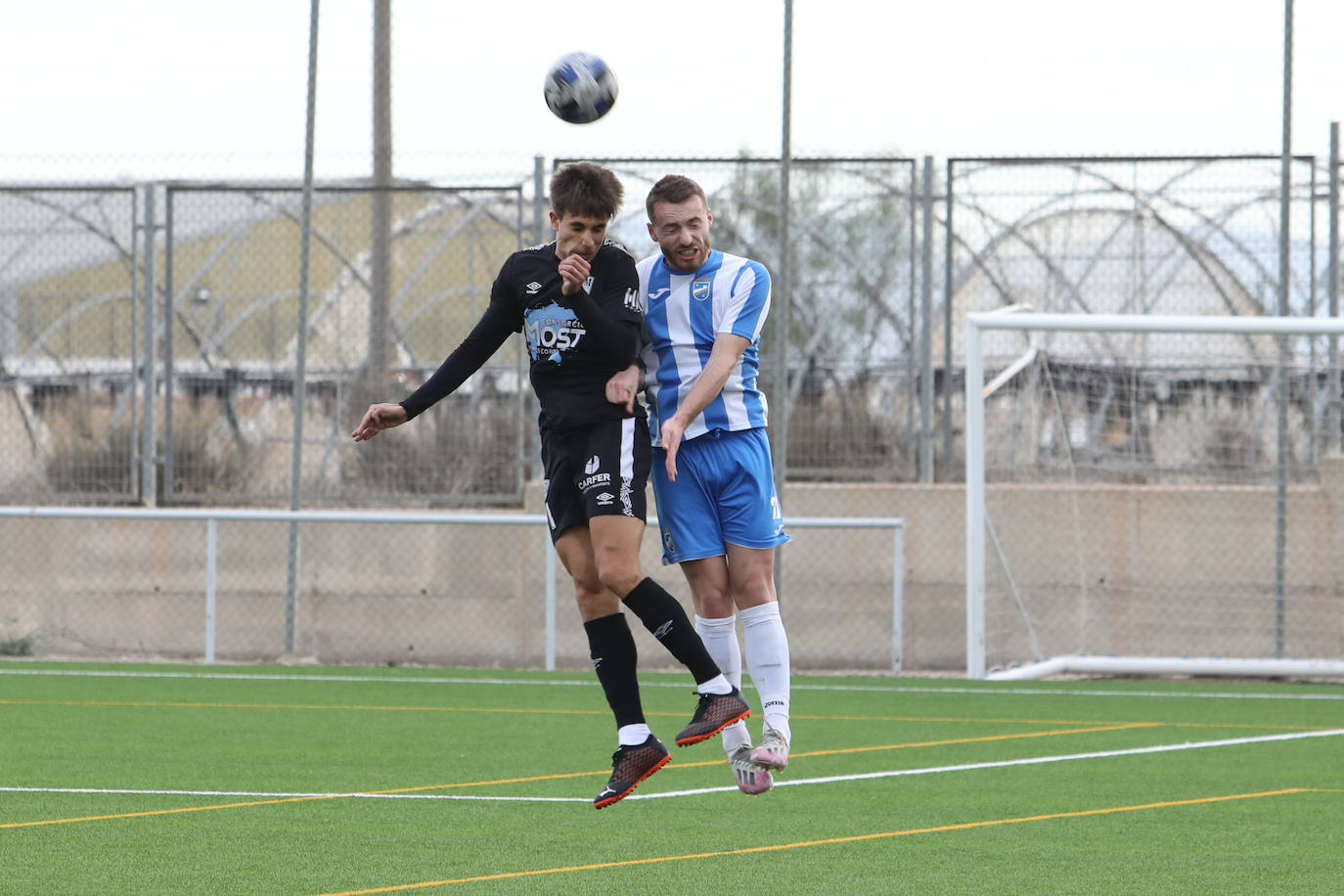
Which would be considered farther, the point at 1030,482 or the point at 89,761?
the point at 1030,482

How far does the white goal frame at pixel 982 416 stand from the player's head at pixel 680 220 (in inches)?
249

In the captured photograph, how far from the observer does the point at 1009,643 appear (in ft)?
42.4

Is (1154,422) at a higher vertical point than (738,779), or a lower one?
higher

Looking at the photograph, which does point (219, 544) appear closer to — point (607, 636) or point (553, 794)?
point (553, 794)

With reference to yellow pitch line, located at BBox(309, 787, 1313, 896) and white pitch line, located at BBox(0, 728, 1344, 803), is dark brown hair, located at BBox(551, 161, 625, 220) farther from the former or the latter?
white pitch line, located at BBox(0, 728, 1344, 803)

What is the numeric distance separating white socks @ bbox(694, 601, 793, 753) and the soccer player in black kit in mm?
319

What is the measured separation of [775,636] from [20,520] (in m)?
9.80

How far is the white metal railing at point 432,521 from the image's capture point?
41.8ft

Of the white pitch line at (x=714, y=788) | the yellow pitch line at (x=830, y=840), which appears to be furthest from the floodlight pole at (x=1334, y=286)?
the yellow pitch line at (x=830, y=840)

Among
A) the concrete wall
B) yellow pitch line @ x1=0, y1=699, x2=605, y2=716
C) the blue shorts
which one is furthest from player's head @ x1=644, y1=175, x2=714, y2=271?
the concrete wall

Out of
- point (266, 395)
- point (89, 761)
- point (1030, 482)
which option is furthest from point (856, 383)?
point (89, 761)

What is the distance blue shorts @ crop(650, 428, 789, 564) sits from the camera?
19.6 feet

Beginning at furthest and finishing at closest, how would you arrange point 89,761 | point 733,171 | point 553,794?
point 733,171 → point 89,761 → point 553,794

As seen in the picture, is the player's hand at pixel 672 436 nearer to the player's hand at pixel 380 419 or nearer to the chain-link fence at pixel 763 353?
the player's hand at pixel 380 419
